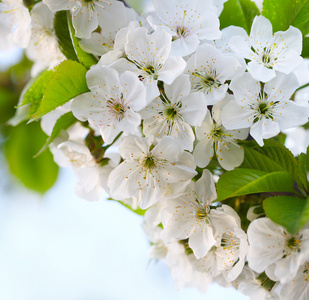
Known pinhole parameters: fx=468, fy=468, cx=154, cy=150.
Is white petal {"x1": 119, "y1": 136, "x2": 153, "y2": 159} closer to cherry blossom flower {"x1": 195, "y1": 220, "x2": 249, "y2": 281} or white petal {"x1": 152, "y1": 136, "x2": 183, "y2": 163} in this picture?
A: white petal {"x1": 152, "y1": 136, "x2": 183, "y2": 163}

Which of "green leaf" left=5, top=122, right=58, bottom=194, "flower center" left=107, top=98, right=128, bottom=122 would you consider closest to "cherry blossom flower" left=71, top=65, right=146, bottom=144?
"flower center" left=107, top=98, right=128, bottom=122

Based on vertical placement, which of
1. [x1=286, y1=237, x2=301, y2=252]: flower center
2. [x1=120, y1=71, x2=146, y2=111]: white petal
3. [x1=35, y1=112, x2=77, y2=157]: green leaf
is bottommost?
[x1=35, y1=112, x2=77, y2=157]: green leaf

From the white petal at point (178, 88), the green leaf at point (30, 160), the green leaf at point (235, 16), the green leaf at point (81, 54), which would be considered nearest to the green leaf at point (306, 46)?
the green leaf at point (235, 16)

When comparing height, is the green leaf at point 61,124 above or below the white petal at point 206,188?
below

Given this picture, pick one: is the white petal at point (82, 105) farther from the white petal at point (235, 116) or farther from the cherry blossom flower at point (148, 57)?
the white petal at point (235, 116)

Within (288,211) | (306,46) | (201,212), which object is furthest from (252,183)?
(306,46)

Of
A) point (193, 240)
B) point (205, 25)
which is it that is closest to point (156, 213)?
point (193, 240)
